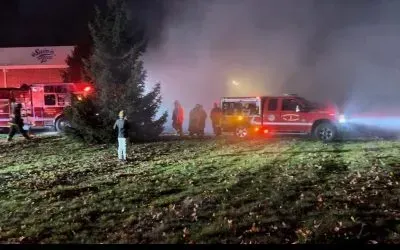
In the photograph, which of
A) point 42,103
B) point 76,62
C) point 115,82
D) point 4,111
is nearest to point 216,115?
point 115,82

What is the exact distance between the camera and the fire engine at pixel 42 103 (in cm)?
2170

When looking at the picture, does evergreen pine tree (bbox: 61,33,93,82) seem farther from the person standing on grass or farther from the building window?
the person standing on grass

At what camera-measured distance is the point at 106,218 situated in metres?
7.00

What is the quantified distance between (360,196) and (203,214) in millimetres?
2662

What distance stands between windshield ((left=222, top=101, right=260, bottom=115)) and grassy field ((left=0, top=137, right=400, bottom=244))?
4.54 meters

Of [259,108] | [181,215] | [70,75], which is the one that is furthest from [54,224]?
[70,75]

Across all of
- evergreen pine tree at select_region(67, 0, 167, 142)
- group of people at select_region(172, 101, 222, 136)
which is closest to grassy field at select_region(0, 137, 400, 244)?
evergreen pine tree at select_region(67, 0, 167, 142)

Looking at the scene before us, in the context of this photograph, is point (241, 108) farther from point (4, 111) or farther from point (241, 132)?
point (4, 111)

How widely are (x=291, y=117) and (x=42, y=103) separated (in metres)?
11.0

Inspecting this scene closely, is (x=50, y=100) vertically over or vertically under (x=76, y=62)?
under

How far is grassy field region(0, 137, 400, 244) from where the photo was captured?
20.2 feet

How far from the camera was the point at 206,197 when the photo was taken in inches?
317

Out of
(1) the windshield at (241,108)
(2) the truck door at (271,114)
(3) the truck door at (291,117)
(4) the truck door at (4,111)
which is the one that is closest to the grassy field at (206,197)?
(3) the truck door at (291,117)

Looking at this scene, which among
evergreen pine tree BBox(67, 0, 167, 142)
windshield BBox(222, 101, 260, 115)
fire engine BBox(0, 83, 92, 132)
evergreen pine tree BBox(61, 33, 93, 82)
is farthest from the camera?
evergreen pine tree BBox(61, 33, 93, 82)
